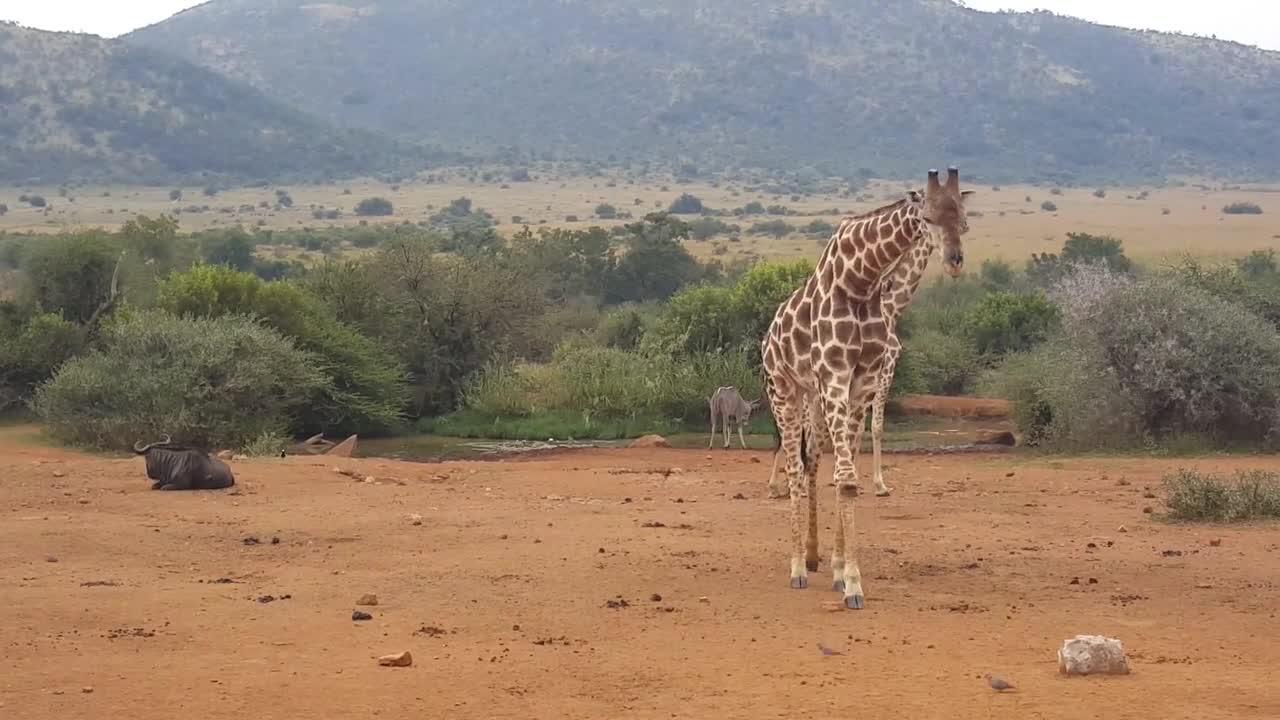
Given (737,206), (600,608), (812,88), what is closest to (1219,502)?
(600,608)

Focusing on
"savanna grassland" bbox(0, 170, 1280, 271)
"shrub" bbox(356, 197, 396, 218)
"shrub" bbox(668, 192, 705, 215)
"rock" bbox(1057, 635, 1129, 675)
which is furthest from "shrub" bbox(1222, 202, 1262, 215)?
"rock" bbox(1057, 635, 1129, 675)

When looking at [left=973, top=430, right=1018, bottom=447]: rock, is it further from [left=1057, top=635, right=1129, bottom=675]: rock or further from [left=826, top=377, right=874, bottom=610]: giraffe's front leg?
[left=1057, top=635, right=1129, bottom=675]: rock

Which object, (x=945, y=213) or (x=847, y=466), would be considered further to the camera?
(x=847, y=466)

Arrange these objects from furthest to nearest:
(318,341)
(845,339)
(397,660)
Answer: (318,341) → (845,339) → (397,660)

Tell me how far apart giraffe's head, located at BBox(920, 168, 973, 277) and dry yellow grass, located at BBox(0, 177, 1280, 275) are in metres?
55.0

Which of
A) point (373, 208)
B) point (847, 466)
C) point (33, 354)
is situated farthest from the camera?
point (373, 208)

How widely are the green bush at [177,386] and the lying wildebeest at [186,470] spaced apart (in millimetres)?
7661

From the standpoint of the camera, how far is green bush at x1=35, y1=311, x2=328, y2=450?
2475 cm

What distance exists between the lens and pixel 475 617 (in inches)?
399

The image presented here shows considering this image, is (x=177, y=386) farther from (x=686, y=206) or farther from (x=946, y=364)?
(x=686, y=206)

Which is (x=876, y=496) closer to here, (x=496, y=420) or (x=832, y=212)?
(x=496, y=420)

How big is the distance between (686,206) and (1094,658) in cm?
9683

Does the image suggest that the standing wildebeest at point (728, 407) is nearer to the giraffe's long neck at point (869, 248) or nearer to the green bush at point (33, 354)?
the green bush at point (33, 354)

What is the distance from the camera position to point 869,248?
10672 mm
